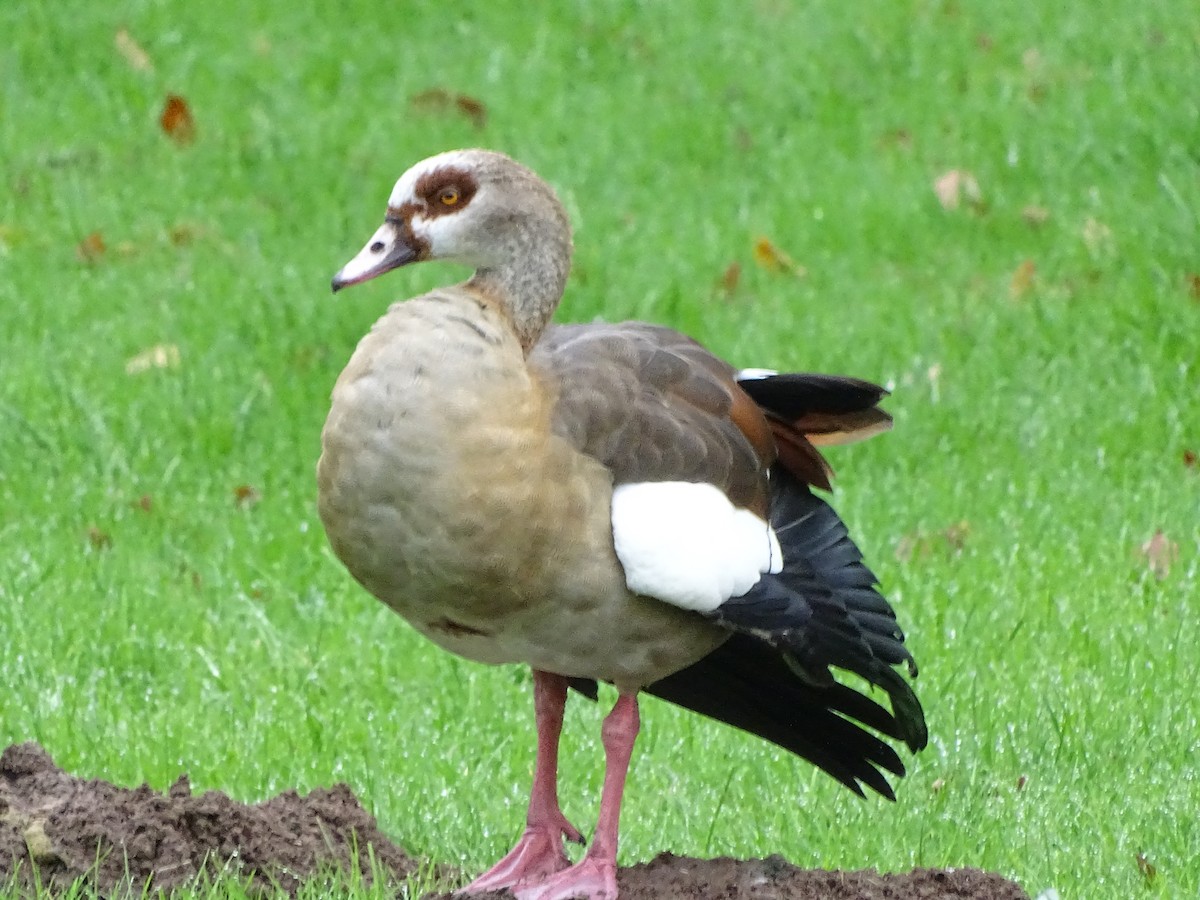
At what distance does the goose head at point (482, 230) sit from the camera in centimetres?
363

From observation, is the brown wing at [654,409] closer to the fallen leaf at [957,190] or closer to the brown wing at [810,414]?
the brown wing at [810,414]

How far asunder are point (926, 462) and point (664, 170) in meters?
2.51

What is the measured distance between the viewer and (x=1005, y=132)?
8734mm

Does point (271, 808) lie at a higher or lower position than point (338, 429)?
lower

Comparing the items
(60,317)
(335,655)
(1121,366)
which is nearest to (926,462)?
(1121,366)

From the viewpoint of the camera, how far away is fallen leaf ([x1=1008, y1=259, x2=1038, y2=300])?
777cm

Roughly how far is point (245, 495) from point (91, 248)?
7.01 ft

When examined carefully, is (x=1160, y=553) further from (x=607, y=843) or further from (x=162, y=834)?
(x=162, y=834)

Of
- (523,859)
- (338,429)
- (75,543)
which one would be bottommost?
(75,543)

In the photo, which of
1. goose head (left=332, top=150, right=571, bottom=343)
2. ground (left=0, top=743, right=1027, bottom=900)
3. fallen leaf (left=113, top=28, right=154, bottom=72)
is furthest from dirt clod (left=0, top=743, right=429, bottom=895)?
fallen leaf (left=113, top=28, right=154, bottom=72)

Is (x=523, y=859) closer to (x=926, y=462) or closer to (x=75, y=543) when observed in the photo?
(x=75, y=543)

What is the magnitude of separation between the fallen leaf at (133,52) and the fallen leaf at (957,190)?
12.2 feet

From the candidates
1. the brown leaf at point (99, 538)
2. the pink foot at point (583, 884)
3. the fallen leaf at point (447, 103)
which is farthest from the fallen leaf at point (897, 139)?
the pink foot at point (583, 884)

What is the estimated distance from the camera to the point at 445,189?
11.9 feet
